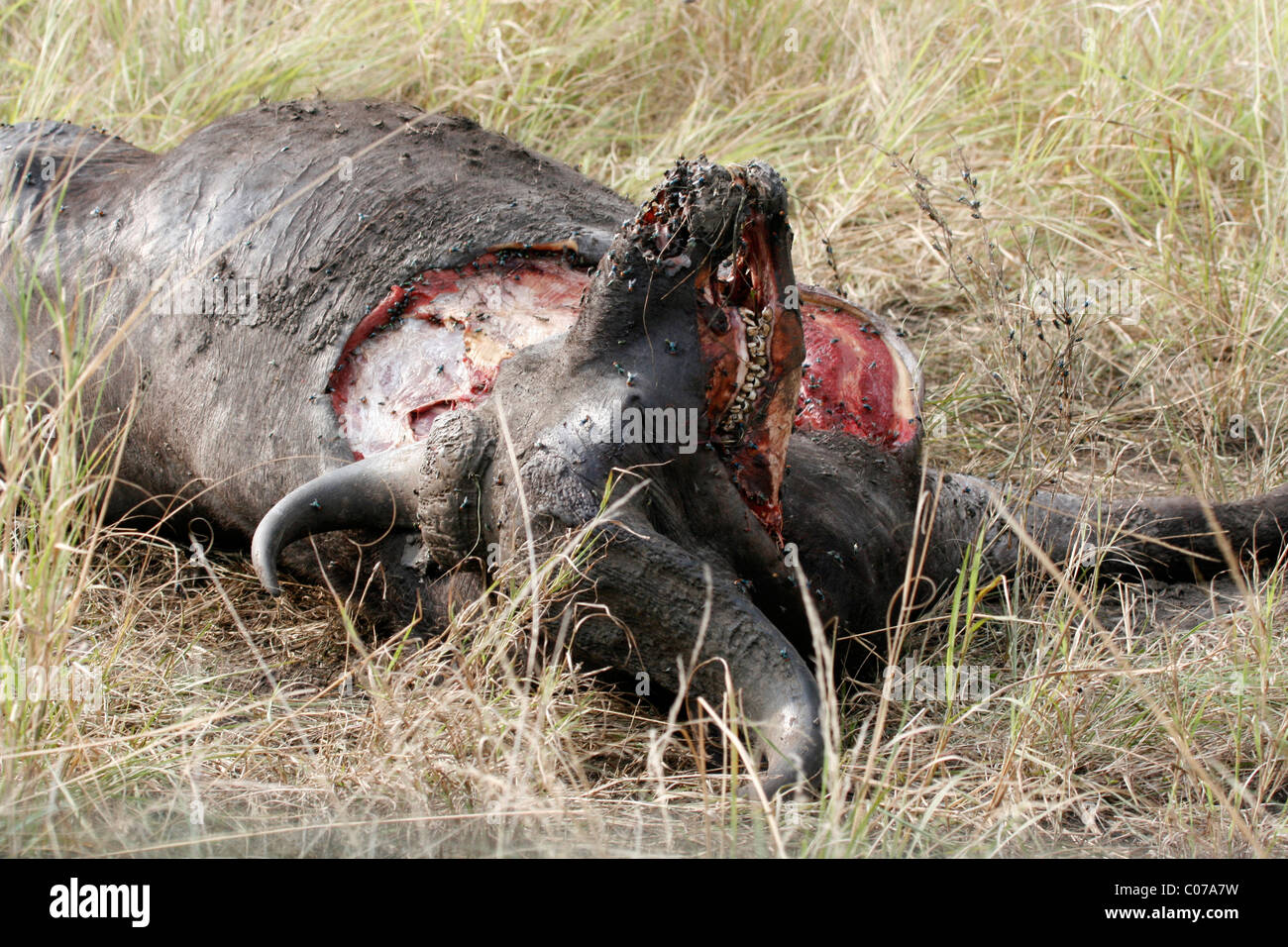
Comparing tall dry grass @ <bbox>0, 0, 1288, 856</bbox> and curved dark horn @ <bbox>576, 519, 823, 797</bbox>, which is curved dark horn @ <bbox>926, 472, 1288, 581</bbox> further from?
curved dark horn @ <bbox>576, 519, 823, 797</bbox>

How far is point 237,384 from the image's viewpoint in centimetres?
350

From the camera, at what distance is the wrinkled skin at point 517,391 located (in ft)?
8.94

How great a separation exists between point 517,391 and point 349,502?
413mm

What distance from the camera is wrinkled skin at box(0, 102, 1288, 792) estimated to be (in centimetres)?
272

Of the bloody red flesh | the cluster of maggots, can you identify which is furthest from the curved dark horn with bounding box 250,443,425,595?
the cluster of maggots

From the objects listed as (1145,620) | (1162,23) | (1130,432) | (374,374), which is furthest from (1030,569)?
(1162,23)

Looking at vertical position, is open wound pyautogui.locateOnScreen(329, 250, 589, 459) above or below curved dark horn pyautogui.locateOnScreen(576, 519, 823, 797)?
above

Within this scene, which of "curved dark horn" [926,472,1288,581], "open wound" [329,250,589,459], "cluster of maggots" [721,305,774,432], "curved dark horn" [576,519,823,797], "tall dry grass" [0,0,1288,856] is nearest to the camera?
"tall dry grass" [0,0,1288,856]

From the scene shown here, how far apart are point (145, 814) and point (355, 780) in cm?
37

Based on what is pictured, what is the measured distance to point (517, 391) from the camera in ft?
9.42

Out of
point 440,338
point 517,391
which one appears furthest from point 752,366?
point 440,338

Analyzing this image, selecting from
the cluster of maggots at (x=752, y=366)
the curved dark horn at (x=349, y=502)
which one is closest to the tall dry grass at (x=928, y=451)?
the curved dark horn at (x=349, y=502)

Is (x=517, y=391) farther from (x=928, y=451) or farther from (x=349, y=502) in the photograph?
(x=928, y=451)
